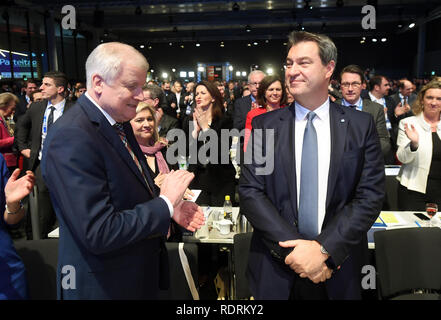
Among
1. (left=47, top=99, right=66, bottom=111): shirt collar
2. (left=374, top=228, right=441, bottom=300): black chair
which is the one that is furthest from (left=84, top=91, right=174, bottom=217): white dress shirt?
(left=47, top=99, right=66, bottom=111): shirt collar

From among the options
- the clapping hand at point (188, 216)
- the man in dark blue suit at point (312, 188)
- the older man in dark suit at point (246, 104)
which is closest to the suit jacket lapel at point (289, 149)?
the man in dark blue suit at point (312, 188)

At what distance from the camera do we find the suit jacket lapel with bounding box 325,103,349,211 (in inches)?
66.6

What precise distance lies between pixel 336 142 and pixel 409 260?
3.96 feet

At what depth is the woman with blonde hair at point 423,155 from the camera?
10.5 ft

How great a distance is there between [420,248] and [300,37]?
5.31 feet

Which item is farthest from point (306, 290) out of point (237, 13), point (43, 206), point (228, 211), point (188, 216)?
point (237, 13)

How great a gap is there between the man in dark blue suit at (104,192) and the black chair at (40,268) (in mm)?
704

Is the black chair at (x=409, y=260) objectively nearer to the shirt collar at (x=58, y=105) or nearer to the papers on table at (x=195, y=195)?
the papers on table at (x=195, y=195)

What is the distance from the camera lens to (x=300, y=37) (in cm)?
180

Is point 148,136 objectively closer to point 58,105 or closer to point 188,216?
point 188,216

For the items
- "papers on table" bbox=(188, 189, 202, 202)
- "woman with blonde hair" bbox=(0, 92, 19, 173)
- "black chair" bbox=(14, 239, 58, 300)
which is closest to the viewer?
"black chair" bbox=(14, 239, 58, 300)

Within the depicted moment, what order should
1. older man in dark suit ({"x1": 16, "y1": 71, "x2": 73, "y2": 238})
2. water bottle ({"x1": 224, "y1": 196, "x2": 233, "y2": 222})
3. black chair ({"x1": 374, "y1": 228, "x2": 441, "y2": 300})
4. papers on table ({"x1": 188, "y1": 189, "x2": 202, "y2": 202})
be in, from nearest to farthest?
black chair ({"x1": 374, "y1": 228, "x2": 441, "y2": 300}) < water bottle ({"x1": 224, "y1": 196, "x2": 233, "y2": 222}) < papers on table ({"x1": 188, "y1": 189, "x2": 202, "y2": 202}) < older man in dark suit ({"x1": 16, "y1": 71, "x2": 73, "y2": 238})

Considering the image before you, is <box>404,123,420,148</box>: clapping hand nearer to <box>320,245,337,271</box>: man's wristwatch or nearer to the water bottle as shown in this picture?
the water bottle

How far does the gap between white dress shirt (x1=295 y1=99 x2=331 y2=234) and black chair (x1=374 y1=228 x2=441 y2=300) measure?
0.87 m
